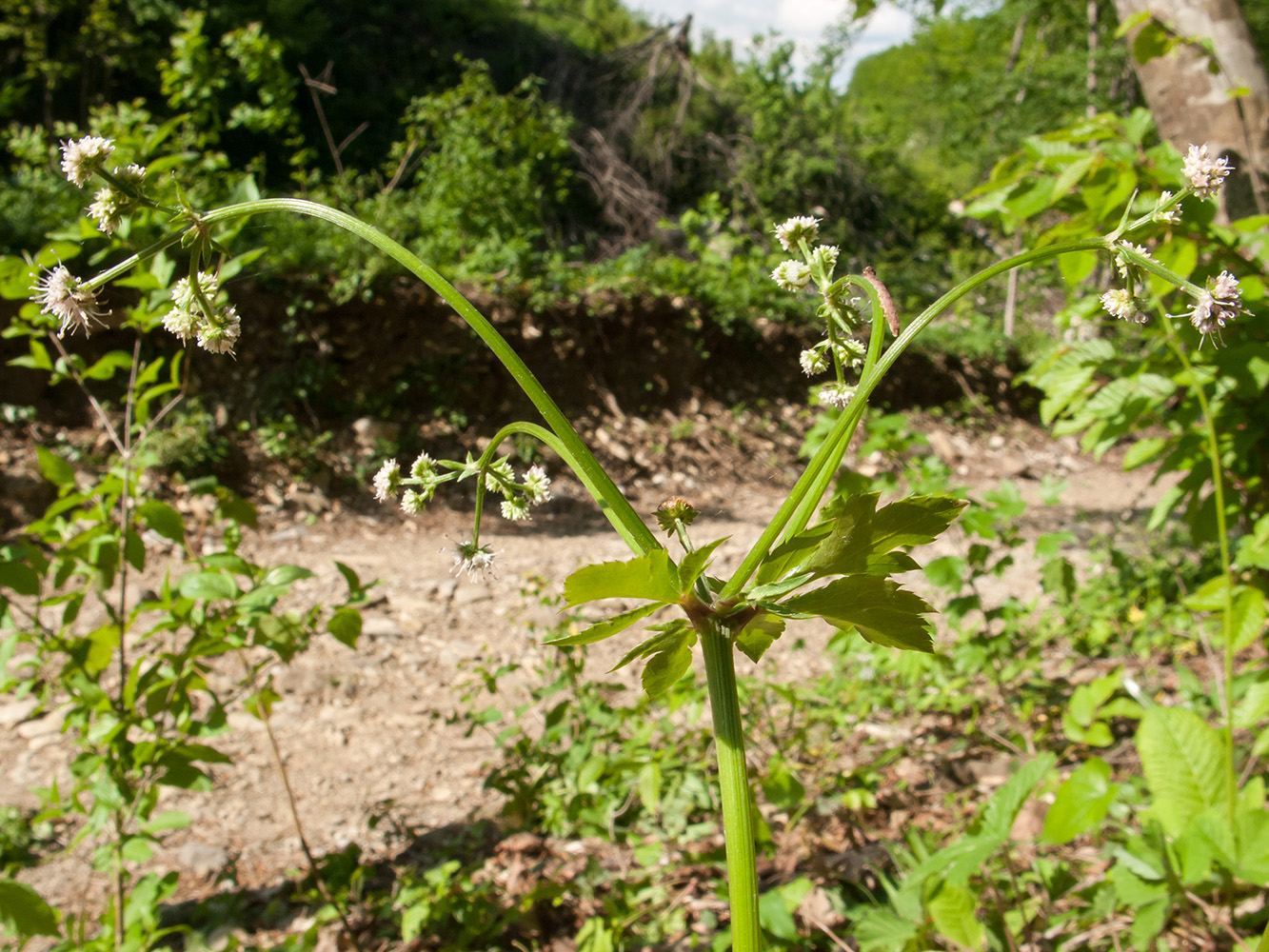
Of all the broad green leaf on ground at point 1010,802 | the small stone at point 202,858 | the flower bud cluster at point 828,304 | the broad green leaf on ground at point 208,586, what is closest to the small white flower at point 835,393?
the flower bud cluster at point 828,304

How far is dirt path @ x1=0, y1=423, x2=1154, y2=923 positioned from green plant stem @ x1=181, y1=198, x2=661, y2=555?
348 mm

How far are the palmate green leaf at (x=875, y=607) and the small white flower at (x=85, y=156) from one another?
677 mm

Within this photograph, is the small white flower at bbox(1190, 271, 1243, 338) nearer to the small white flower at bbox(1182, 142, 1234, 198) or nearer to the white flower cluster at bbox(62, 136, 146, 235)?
the small white flower at bbox(1182, 142, 1234, 198)

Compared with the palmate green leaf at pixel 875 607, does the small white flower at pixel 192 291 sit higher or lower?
higher

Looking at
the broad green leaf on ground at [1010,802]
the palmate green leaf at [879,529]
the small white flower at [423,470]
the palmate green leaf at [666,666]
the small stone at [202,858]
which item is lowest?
the small stone at [202,858]

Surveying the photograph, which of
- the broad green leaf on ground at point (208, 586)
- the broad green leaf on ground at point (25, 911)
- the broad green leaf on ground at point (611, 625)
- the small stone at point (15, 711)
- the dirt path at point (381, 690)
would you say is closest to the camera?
the broad green leaf on ground at point (611, 625)

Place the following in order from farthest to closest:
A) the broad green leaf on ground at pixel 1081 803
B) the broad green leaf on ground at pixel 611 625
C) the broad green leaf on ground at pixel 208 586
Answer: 1. the broad green leaf on ground at pixel 208 586
2. the broad green leaf on ground at pixel 1081 803
3. the broad green leaf on ground at pixel 611 625

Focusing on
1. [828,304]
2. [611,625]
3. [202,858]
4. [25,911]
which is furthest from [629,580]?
[202,858]

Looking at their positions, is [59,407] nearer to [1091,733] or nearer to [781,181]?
[1091,733]

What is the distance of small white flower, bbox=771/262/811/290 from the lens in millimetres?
816

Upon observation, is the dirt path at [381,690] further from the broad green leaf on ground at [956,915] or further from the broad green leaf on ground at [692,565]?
the broad green leaf on ground at [956,915]

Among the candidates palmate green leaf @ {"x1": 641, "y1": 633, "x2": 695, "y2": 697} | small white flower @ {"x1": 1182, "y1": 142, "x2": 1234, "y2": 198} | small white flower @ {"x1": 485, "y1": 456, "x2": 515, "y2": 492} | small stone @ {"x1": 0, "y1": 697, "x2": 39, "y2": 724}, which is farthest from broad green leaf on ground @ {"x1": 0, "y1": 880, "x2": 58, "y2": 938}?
small stone @ {"x1": 0, "y1": 697, "x2": 39, "y2": 724}

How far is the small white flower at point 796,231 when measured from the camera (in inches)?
32.9

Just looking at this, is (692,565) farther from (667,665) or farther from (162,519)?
(162,519)
